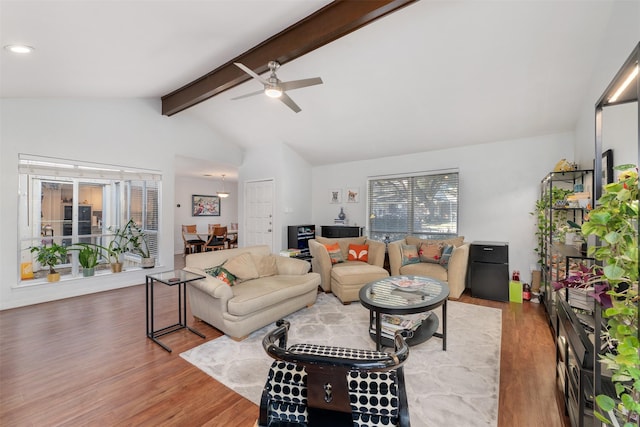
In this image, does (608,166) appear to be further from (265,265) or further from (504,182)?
(265,265)

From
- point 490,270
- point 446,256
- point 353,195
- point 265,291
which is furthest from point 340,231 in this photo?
point 265,291

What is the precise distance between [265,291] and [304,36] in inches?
107

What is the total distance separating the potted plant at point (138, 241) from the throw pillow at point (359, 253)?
3.82 meters

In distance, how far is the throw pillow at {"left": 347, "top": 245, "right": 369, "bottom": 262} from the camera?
182 inches

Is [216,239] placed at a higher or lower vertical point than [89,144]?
lower

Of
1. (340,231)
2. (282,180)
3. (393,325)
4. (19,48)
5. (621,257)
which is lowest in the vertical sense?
(393,325)

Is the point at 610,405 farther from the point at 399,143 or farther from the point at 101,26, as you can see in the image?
the point at 399,143

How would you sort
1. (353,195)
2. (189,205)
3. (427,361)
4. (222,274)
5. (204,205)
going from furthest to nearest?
(204,205), (189,205), (353,195), (222,274), (427,361)

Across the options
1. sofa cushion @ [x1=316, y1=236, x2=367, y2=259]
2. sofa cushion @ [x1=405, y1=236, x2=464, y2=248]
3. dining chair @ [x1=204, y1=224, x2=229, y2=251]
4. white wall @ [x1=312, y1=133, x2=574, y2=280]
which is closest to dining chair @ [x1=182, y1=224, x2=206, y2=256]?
dining chair @ [x1=204, y1=224, x2=229, y2=251]

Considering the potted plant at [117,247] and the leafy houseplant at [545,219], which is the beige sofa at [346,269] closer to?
the leafy houseplant at [545,219]

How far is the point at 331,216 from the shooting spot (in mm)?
6570

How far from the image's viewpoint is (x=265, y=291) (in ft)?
9.71

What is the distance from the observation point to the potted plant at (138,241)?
520 centimetres

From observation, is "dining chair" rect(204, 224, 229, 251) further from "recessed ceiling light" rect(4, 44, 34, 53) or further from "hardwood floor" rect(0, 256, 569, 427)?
"recessed ceiling light" rect(4, 44, 34, 53)
